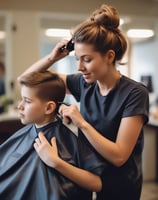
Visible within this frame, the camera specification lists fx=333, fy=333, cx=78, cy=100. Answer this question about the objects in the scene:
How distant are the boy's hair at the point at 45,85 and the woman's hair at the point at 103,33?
7.8 inches

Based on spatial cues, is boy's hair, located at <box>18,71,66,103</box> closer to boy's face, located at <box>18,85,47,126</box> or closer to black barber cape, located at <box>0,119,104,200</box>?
boy's face, located at <box>18,85,47,126</box>

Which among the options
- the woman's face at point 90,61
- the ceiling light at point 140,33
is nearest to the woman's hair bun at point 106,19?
the woman's face at point 90,61

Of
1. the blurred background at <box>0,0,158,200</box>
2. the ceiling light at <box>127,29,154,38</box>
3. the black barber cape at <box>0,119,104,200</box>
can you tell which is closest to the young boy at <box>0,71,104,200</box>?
the black barber cape at <box>0,119,104,200</box>

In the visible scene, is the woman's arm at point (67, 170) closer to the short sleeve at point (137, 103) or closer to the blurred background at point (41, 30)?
the short sleeve at point (137, 103)

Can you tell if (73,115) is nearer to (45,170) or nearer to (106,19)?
(45,170)

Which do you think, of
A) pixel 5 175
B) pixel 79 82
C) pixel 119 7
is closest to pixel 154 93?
pixel 119 7

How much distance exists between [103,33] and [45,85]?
316 millimetres

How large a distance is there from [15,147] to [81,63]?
0.51 m

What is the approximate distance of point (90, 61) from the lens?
1247 mm

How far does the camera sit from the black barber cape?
123 centimetres

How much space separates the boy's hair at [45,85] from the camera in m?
1.35

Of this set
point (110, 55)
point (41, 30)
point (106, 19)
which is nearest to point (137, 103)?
point (110, 55)

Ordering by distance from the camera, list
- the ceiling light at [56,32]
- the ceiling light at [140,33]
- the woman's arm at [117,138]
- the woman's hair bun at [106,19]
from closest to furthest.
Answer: the woman's arm at [117,138] → the woman's hair bun at [106,19] → the ceiling light at [56,32] → the ceiling light at [140,33]

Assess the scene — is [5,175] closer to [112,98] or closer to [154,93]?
[112,98]
